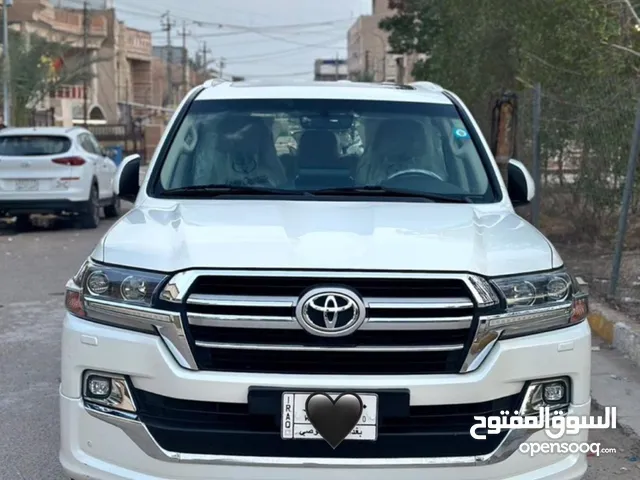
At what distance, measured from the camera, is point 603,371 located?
6.32 meters

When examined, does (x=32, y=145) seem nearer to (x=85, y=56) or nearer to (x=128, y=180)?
(x=128, y=180)

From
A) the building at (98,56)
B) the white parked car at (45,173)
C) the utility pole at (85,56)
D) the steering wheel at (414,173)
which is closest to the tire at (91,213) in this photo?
the white parked car at (45,173)

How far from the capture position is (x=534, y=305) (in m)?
3.41

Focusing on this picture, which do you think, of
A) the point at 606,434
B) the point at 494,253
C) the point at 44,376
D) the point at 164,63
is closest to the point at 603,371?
the point at 606,434

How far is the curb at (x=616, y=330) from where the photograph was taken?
6.56 m

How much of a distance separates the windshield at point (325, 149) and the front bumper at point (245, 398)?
1350 mm

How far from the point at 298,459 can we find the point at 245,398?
28cm

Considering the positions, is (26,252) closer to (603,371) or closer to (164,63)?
(603,371)

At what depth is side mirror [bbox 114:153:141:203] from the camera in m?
5.14

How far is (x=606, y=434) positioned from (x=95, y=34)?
50.0 meters

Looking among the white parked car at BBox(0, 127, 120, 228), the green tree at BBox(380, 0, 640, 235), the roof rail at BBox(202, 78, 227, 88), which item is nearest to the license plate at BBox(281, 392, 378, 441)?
the roof rail at BBox(202, 78, 227, 88)

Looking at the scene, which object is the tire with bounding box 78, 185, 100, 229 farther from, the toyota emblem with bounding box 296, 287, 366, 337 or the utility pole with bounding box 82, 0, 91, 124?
the utility pole with bounding box 82, 0, 91, 124

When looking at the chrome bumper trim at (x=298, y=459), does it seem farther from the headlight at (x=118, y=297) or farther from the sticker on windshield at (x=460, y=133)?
the sticker on windshield at (x=460, y=133)

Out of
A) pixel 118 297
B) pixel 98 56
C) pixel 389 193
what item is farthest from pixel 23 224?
pixel 98 56
